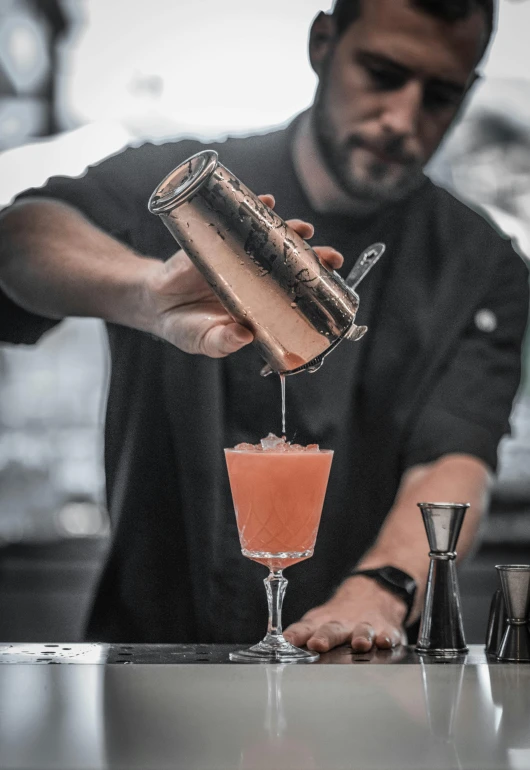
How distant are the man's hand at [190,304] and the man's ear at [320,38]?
2.83 feet

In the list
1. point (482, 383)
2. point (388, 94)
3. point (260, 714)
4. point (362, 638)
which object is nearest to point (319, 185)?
point (388, 94)

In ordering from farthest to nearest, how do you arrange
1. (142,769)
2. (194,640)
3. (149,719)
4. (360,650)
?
(194,640) → (360,650) → (149,719) → (142,769)

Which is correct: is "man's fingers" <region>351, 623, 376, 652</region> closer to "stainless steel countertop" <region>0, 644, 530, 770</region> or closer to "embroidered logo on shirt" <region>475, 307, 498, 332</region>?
"stainless steel countertop" <region>0, 644, 530, 770</region>

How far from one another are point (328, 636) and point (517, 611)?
1.03ft

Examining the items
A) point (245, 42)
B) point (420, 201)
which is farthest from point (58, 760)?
point (245, 42)

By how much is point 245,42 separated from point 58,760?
234cm

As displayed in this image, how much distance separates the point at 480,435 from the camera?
2.66 metres

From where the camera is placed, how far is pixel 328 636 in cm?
160

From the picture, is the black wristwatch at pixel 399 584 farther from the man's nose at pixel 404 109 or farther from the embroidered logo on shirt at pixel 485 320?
the man's nose at pixel 404 109

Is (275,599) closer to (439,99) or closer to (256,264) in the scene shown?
(256,264)

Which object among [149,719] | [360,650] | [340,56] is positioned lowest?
[360,650]

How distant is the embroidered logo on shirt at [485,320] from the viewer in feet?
8.89

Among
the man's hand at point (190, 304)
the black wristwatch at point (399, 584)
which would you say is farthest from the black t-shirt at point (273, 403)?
the black wristwatch at point (399, 584)

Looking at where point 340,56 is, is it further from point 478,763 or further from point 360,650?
point 478,763
